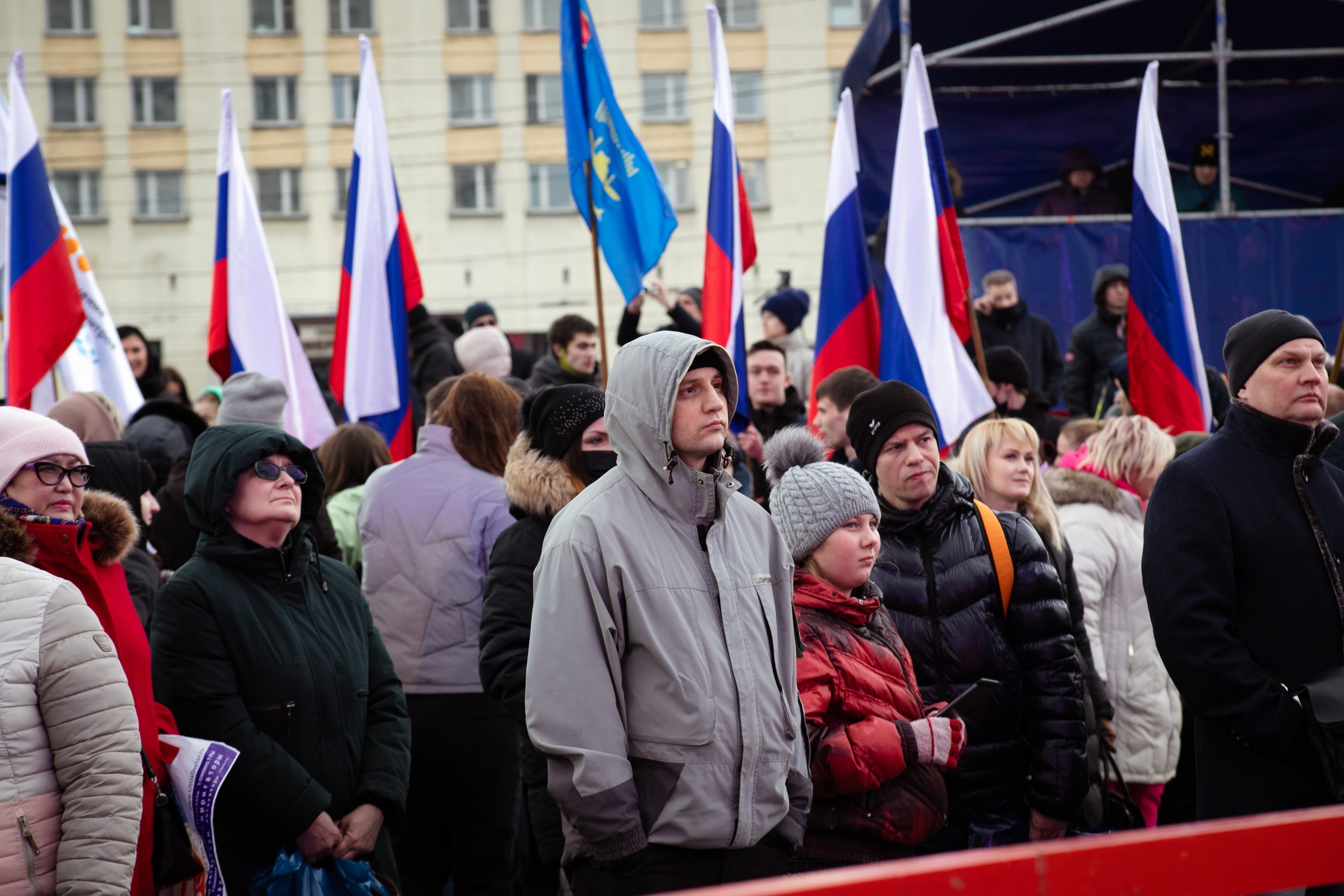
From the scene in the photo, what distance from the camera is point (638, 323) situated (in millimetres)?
7059

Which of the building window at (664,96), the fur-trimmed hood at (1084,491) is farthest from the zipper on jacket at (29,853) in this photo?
the building window at (664,96)

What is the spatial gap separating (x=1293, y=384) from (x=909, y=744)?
1.58 metres

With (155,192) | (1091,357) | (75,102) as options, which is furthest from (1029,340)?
(75,102)

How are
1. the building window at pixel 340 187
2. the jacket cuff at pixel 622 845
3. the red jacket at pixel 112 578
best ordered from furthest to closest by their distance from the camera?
the building window at pixel 340 187, the red jacket at pixel 112 578, the jacket cuff at pixel 622 845

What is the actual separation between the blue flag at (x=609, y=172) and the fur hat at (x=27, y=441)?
3.85 m

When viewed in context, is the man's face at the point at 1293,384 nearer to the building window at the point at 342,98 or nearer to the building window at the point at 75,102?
the building window at the point at 342,98

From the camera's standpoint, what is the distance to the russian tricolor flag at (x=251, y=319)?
801cm

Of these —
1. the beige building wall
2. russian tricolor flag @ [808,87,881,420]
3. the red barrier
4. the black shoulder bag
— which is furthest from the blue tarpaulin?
the beige building wall

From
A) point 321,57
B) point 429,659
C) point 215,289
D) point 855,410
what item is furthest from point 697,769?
point 321,57

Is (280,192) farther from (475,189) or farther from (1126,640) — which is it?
(1126,640)

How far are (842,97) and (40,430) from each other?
605cm

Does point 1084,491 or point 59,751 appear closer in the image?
point 59,751

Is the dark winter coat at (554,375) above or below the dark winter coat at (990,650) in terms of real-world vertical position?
above

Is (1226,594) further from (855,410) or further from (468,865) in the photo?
(468,865)
